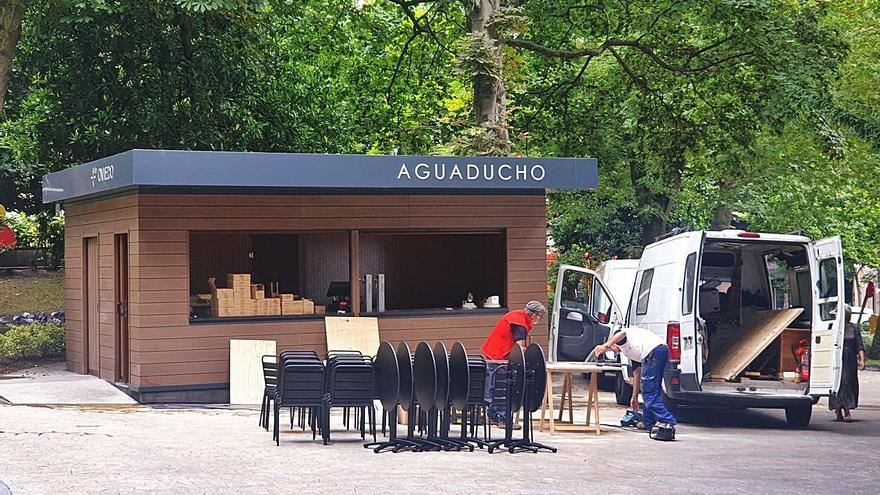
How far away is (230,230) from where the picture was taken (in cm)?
1678

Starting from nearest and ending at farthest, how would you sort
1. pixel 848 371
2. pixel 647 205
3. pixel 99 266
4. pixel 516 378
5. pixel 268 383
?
pixel 516 378, pixel 268 383, pixel 848 371, pixel 99 266, pixel 647 205

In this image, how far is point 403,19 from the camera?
101 ft

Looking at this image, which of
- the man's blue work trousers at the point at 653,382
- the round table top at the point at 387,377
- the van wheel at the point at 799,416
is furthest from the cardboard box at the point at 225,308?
the van wheel at the point at 799,416

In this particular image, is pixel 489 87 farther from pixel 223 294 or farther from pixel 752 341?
pixel 752 341

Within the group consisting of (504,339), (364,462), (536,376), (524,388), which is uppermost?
(504,339)

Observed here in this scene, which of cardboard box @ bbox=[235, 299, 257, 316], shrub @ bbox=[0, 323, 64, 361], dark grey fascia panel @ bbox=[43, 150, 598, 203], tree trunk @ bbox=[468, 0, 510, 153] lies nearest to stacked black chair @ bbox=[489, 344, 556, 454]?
dark grey fascia panel @ bbox=[43, 150, 598, 203]

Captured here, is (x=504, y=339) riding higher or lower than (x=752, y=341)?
higher

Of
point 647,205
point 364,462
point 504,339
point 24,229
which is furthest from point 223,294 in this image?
point 24,229

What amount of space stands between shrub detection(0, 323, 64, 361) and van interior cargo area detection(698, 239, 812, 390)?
1126cm

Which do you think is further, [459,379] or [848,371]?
[848,371]

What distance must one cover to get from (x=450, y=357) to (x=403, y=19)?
19629mm

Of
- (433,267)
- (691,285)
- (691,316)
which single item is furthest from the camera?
(433,267)

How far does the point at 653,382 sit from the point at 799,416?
8.85 ft

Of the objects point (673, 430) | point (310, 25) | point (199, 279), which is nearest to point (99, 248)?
point (199, 279)
